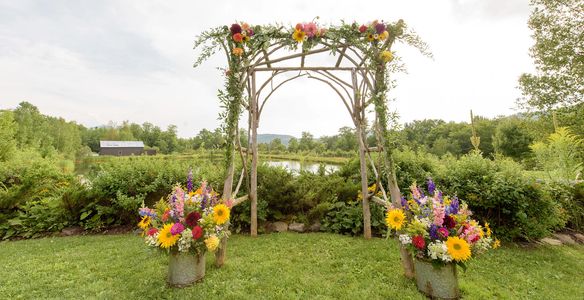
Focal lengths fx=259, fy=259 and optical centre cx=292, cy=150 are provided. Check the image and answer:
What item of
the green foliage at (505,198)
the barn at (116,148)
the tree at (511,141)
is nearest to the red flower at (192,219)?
the green foliage at (505,198)

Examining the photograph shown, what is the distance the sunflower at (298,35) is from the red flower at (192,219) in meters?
2.42

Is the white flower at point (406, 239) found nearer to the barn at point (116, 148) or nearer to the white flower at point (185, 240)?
the white flower at point (185, 240)

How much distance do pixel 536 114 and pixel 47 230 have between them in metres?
17.9

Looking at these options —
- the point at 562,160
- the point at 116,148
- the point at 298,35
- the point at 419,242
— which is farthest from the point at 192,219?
the point at 116,148

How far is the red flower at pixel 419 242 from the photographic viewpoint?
7.09ft

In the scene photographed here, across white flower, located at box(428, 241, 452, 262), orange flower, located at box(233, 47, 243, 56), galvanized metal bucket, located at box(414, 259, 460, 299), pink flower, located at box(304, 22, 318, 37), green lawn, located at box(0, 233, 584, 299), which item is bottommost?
green lawn, located at box(0, 233, 584, 299)

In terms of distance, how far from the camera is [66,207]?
4492 millimetres

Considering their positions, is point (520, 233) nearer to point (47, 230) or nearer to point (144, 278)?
point (144, 278)

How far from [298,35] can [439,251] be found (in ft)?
9.24

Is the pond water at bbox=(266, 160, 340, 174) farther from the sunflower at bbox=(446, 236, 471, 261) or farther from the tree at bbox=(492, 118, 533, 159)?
the tree at bbox=(492, 118, 533, 159)

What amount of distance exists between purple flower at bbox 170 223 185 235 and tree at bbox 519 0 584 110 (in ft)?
51.9

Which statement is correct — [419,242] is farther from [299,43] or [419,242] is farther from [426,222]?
[299,43]

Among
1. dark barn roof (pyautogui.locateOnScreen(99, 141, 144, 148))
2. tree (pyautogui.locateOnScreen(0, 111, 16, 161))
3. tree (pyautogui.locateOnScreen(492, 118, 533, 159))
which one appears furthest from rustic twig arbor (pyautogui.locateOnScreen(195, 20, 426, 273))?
dark barn roof (pyautogui.locateOnScreen(99, 141, 144, 148))

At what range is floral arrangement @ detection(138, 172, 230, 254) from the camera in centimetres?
232
